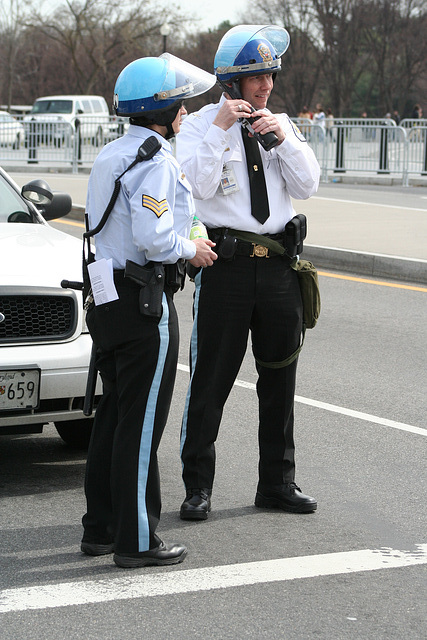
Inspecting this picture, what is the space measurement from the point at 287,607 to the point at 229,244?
1527 millimetres

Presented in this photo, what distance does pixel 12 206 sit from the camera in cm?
637

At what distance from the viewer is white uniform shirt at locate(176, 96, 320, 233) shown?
171 inches

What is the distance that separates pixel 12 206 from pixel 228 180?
2.33 metres

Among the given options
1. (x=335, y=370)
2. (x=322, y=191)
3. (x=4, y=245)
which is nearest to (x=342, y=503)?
(x=4, y=245)

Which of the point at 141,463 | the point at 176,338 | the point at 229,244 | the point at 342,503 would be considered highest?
the point at 229,244

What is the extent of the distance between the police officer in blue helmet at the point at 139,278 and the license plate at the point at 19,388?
70 cm

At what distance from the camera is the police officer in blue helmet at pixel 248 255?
171 inches

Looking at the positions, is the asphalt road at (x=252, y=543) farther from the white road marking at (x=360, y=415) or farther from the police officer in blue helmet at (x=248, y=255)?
the police officer in blue helmet at (x=248, y=255)

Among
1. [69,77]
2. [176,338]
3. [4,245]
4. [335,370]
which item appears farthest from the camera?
[69,77]

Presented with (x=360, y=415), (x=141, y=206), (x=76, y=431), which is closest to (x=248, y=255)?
(x=141, y=206)

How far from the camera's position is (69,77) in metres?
72.2

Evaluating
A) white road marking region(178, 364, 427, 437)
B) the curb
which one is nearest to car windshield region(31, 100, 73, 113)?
the curb

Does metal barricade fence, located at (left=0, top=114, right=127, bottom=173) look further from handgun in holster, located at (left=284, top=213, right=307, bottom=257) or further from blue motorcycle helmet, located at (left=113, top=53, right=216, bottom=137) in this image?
blue motorcycle helmet, located at (left=113, top=53, right=216, bottom=137)

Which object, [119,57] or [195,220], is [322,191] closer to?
[195,220]
